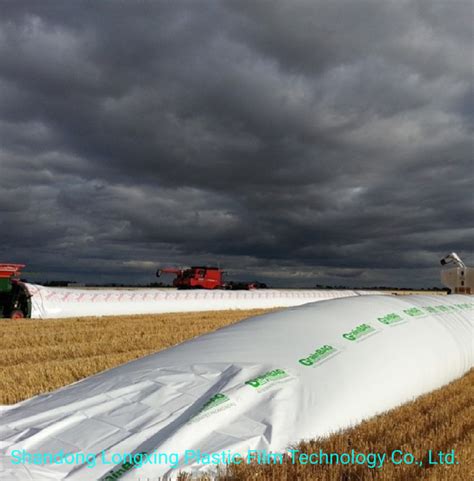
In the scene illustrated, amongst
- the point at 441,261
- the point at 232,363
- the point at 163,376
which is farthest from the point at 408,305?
the point at 441,261

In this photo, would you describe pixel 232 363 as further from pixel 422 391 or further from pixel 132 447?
pixel 422 391

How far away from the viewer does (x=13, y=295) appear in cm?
1905

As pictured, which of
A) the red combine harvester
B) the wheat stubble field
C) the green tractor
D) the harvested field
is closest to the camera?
the wheat stubble field

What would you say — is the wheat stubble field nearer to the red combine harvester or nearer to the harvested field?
the harvested field

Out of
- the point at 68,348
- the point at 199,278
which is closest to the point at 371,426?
the point at 68,348

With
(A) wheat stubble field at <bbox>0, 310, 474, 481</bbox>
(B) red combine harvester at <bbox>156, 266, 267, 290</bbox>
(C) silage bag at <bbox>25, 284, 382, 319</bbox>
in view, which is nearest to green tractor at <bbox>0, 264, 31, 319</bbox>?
(C) silage bag at <bbox>25, 284, 382, 319</bbox>

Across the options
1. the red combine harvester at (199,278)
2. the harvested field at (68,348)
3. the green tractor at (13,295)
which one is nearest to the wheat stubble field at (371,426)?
the harvested field at (68,348)

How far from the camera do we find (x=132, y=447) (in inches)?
121

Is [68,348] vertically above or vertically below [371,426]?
below

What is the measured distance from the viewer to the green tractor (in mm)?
18719

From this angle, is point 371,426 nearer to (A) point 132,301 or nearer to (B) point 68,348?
(B) point 68,348

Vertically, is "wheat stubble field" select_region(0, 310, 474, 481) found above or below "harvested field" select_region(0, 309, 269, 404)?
above

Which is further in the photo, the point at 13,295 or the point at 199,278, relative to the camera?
the point at 199,278

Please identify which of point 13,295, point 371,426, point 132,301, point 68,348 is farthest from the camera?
point 132,301
